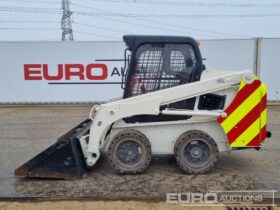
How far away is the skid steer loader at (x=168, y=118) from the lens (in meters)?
4.75

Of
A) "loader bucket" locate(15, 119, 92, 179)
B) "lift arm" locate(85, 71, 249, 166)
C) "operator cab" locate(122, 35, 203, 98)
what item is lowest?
"loader bucket" locate(15, 119, 92, 179)

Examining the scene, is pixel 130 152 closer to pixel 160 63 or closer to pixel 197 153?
pixel 197 153

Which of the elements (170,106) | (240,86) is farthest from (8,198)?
(240,86)

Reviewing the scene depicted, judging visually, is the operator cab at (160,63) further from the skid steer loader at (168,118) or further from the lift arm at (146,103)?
the lift arm at (146,103)

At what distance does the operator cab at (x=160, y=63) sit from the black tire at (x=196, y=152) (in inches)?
30.9

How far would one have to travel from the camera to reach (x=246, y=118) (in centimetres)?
477

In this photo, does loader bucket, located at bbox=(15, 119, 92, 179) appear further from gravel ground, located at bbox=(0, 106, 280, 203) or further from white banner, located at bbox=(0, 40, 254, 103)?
white banner, located at bbox=(0, 40, 254, 103)

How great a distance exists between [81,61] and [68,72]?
0.64 meters

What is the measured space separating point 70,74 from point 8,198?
9325mm

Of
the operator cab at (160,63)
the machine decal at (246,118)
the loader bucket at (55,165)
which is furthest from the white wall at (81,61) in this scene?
the loader bucket at (55,165)

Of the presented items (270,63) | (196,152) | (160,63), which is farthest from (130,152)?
(270,63)

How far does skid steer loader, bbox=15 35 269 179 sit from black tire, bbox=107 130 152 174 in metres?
0.01

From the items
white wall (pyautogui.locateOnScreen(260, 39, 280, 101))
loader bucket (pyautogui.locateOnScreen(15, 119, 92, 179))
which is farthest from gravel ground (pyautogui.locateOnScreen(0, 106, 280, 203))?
white wall (pyautogui.locateOnScreen(260, 39, 280, 101))

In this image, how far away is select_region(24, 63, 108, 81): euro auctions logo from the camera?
12992 mm
